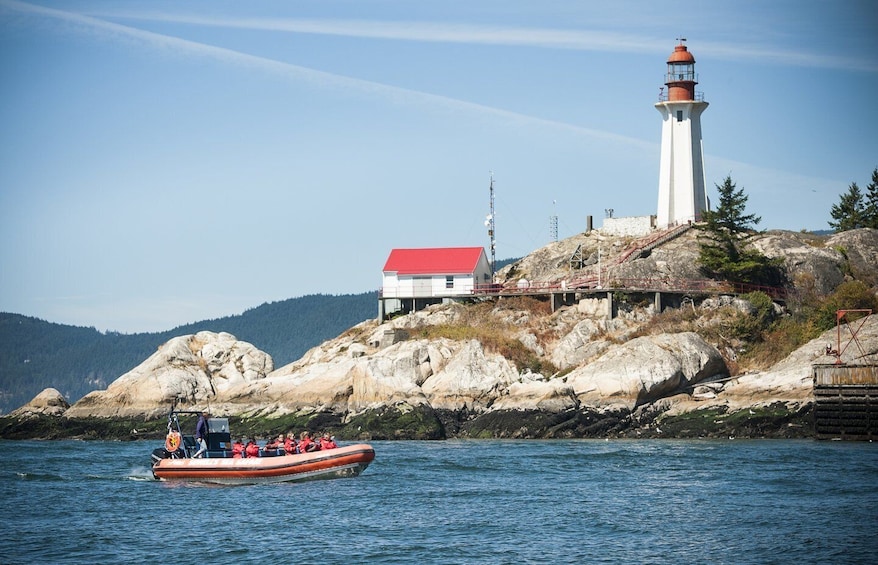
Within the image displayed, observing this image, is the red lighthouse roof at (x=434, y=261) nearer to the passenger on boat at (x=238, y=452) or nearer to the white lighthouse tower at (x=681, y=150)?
the white lighthouse tower at (x=681, y=150)

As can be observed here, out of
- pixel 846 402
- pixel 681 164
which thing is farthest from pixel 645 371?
Result: pixel 681 164

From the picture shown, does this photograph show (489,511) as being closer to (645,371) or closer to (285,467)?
(285,467)

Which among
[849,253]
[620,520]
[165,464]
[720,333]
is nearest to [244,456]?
[165,464]

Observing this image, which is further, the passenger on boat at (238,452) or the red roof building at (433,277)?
the red roof building at (433,277)

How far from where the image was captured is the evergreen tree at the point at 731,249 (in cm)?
6850

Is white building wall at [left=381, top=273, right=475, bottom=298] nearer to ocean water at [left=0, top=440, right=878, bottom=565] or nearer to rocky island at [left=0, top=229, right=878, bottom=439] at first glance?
rocky island at [left=0, top=229, right=878, bottom=439]

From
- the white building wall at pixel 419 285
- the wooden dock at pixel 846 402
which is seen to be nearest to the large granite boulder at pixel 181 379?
the white building wall at pixel 419 285

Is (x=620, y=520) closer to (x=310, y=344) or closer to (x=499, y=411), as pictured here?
(x=499, y=411)

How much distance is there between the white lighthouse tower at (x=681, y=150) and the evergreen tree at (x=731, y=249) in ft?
12.1

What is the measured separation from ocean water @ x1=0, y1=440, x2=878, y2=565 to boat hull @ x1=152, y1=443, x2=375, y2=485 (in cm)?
48

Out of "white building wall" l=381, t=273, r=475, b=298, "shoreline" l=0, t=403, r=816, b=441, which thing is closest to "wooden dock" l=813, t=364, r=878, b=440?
"shoreline" l=0, t=403, r=816, b=441

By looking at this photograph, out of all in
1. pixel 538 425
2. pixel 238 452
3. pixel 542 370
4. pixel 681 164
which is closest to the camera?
pixel 238 452

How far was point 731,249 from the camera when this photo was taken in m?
68.8

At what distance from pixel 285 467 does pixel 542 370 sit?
22670 millimetres
